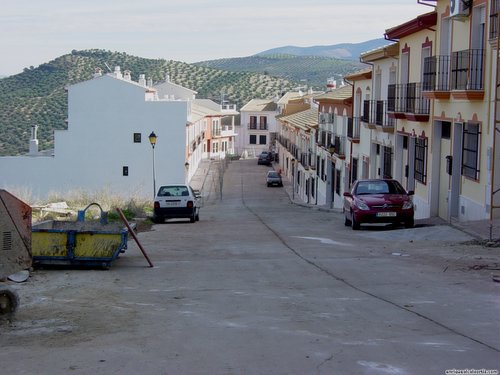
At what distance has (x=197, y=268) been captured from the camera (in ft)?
45.5

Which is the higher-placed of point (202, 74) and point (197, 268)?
point (202, 74)

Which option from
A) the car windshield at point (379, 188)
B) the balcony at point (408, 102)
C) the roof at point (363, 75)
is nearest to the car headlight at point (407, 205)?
the car windshield at point (379, 188)

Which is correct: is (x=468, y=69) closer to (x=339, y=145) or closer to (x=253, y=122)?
(x=339, y=145)

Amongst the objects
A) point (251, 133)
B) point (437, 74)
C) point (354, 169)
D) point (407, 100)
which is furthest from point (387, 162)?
point (251, 133)

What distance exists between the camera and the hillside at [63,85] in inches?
3605

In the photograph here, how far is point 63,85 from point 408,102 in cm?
9030

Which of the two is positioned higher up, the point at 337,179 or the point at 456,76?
the point at 456,76

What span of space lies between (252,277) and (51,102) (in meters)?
91.7

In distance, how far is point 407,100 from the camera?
90.5 ft

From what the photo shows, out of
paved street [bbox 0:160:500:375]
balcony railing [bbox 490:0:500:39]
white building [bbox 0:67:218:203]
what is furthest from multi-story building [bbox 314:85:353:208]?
paved street [bbox 0:160:500:375]

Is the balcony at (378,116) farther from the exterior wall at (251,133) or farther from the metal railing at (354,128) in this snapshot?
the exterior wall at (251,133)

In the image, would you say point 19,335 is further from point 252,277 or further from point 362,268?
point 362,268

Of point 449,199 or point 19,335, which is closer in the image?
point 19,335

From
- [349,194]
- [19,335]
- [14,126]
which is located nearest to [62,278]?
[19,335]
